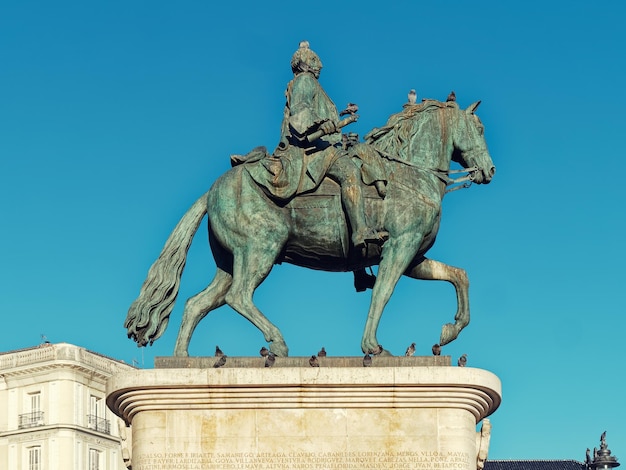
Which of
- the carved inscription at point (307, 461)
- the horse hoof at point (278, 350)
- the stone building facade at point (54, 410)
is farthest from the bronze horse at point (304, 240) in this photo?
the stone building facade at point (54, 410)

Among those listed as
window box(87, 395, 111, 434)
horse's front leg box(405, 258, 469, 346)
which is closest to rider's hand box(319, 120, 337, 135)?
horse's front leg box(405, 258, 469, 346)

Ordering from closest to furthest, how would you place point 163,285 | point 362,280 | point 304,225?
point 304,225, point 163,285, point 362,280

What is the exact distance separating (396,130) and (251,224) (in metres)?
2.73

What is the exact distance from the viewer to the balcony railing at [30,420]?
84500 millimetres

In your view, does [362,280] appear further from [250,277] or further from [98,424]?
[98,424]

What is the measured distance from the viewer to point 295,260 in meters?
23.8

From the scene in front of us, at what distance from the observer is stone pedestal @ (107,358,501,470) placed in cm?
2173

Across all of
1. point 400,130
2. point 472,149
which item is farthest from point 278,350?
point 472,149

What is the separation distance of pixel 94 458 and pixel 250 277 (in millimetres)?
64661

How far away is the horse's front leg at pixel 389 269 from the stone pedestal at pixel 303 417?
1.25 metres

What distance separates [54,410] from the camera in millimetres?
83938

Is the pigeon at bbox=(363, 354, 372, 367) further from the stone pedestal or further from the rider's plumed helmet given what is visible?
the rider's plumed helmet

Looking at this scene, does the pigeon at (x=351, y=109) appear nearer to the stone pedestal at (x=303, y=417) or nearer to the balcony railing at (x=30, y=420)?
the stone pedestal at (x=303, y=417)

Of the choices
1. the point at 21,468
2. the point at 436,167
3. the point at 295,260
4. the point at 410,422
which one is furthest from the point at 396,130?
the point at 21,468
